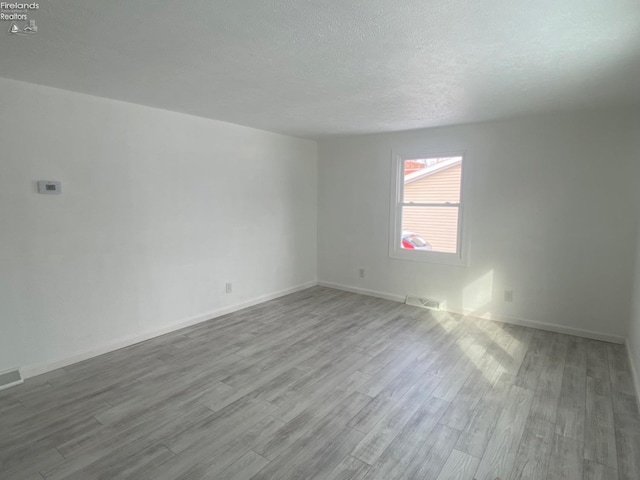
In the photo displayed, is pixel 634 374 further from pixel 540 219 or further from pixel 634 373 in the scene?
pixel 540 219

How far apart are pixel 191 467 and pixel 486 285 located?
3629 mm

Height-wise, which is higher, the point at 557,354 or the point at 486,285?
the point at 486,285

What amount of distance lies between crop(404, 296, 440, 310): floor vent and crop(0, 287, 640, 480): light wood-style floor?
0.85 meters

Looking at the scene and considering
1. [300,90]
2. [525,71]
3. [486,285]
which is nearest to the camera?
[525,71]

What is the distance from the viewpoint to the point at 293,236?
5320 millimetres

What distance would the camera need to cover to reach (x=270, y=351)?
3.36 metres

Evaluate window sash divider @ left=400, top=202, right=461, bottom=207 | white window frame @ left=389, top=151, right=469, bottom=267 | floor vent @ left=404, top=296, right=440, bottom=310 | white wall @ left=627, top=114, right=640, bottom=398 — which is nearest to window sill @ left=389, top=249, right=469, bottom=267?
white window frame @ left=389, top=151, right=469, bottom=267

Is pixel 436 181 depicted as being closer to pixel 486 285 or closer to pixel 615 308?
pixel 486 285

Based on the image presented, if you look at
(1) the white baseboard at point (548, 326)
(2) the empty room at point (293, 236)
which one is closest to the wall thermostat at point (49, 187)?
(2) the empty room at point (293, 236)

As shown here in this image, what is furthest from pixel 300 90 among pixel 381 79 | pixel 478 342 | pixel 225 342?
pixel 478 342

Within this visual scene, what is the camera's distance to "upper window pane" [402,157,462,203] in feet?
14.4

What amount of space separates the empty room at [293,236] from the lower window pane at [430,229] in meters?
0.03

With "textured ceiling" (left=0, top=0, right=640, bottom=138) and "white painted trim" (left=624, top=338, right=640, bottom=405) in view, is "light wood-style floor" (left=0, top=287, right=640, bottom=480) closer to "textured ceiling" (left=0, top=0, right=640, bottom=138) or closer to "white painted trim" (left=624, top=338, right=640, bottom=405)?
"white painted trim" (left=624, top=338, right=640, bottom=405)

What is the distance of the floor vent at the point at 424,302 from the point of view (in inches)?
182
